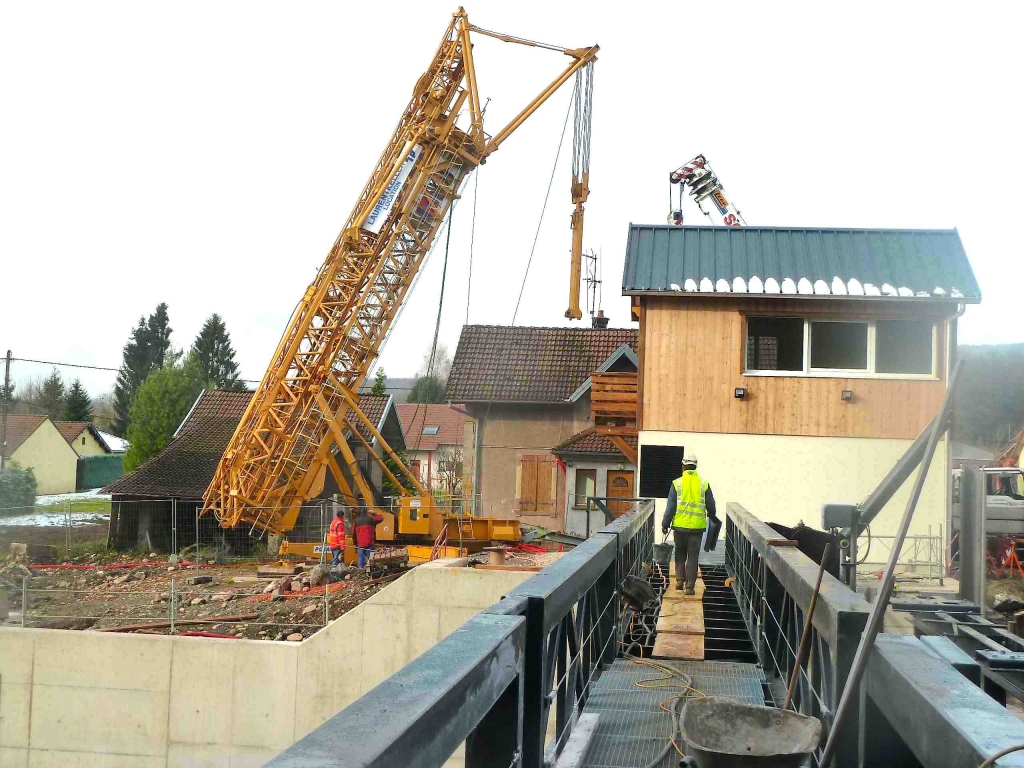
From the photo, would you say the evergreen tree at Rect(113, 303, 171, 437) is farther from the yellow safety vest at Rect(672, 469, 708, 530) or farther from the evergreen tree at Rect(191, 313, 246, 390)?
the yellow safety vest at Rect(672, 469, 708, 530)

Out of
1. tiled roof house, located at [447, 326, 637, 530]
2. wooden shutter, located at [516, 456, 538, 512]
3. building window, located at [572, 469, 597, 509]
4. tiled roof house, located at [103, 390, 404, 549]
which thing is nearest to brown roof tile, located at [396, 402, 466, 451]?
tiled roof house, located at [103, 390, 404, 549]

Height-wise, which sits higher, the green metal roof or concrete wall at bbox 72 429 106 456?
the green metal roof

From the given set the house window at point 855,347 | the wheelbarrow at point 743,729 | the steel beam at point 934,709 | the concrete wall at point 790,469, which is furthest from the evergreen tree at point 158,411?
the steel beam at point 934,709

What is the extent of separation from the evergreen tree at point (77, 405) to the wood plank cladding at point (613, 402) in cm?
5505

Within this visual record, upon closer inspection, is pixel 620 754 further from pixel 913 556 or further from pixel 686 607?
pixel 913 556

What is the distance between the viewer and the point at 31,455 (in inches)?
2132

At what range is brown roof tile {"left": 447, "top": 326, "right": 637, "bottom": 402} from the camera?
3288 centimetres

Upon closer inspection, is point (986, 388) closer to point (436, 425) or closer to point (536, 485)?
point (536, 485)

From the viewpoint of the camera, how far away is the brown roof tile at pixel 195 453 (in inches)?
1187

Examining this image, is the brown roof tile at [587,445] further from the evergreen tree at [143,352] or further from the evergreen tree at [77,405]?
the evergreen tree at [143,352]

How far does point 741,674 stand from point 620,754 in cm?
223

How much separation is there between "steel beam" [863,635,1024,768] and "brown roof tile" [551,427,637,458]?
89.9 ft

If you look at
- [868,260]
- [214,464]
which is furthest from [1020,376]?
[214,464]

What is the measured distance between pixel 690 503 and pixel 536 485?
22.3m
